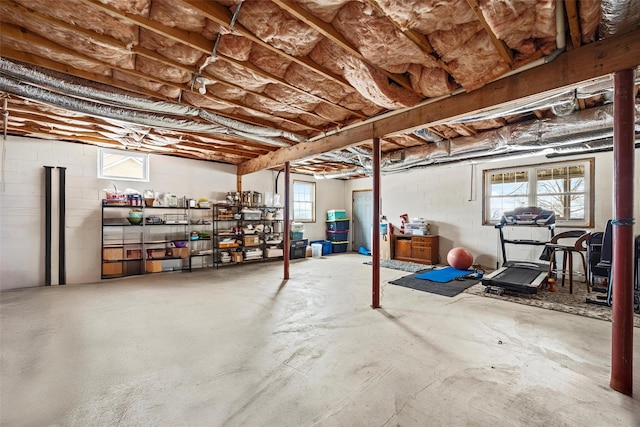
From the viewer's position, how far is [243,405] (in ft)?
5.92

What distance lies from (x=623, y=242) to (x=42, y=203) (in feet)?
25.1

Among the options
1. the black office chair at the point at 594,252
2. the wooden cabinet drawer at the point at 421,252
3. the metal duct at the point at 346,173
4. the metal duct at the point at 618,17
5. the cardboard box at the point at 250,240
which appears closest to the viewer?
the metal duct at the point at 618,17

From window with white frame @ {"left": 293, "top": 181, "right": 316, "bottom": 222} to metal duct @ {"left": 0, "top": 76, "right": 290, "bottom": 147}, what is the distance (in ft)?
15.5

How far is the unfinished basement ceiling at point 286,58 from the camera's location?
1898 mm

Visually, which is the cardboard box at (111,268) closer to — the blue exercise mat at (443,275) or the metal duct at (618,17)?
the blue exercise mat at (443,275)

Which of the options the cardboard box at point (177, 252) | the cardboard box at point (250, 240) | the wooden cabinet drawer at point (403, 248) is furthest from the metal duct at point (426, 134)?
the cardboard box at point (177, 252)

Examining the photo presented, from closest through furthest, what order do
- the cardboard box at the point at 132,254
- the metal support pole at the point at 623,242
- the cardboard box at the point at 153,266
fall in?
the metal support pole at the point at 623,242 → the cardboard box at the point at 132,254 → the cardboard box at the point at 153,266

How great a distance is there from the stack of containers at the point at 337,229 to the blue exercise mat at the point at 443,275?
3.77m

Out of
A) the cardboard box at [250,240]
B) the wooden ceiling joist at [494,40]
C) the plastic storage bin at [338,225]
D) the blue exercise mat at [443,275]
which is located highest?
the wooden ceiling joist at [494,40]

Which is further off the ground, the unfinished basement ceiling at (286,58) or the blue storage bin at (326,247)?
the unfinished basement ceiling at (286,58)

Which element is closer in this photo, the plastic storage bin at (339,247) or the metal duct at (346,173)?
the metal duct at (346,173)

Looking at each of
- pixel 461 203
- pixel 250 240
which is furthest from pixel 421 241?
pixel 250 240

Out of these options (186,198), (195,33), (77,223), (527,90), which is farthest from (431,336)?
(77,223)

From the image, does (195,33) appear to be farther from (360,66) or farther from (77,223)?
(77,223)
